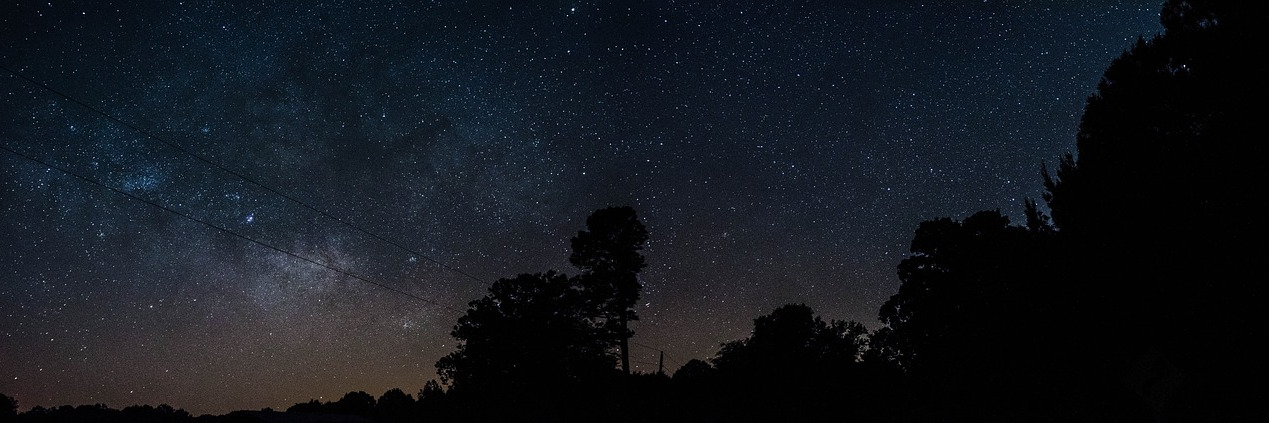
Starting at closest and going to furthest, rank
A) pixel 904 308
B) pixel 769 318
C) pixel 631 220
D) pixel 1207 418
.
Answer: pixel 1207 418
pixel 904 308
pixel 631 220
pixel 769 318

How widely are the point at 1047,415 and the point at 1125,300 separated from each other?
1063cm

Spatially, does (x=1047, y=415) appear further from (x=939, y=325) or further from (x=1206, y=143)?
(x=1206, y=143)

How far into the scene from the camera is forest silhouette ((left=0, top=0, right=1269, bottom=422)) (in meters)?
13.9

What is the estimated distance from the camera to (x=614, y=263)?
39906 millimetres

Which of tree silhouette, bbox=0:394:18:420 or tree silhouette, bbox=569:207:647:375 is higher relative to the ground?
tree silhouette, bbox=569:207:647:375

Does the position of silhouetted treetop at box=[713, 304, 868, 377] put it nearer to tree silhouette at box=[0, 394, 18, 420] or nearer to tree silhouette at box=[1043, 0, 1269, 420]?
tree silhouette at box=[1043, 0, 1269, 420]

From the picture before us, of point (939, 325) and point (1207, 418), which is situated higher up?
point (939, 325)

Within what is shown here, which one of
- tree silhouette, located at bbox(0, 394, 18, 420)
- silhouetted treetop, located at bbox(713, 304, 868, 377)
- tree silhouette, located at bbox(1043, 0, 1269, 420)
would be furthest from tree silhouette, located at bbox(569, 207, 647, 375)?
tree silhouette, located at bbox(0, 394, 18, 420)

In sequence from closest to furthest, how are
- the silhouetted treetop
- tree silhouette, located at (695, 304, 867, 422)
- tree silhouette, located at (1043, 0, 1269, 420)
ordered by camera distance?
tree silhouette, located at (1043, 0, 1269, 420) → tree silhouette, located at (695, 304, 867, 422) → the silhouetted treetop

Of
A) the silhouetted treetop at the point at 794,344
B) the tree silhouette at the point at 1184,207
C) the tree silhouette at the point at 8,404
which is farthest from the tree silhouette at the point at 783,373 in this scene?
the tree silhouette at the point at 8,404

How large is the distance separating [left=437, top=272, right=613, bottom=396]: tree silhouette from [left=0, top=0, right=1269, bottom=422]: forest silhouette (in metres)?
0.10

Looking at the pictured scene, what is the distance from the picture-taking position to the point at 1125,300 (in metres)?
16.7

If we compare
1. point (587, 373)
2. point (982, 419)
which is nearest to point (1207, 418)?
point (982, 419)

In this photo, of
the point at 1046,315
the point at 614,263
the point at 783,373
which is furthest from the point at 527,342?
the point at 1046,315
